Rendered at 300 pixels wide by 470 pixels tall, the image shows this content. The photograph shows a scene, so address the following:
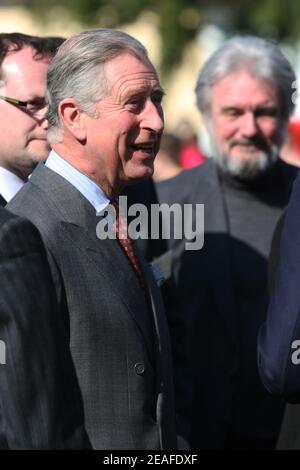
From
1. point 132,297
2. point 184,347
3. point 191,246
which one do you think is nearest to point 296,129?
point 191,246

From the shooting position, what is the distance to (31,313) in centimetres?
253

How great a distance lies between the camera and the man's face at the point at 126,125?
10.8 ft

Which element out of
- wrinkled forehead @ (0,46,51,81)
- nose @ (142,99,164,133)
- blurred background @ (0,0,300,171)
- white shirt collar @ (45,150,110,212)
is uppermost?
blurred background @ (0,0,300,171)

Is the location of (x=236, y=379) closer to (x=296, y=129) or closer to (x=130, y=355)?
(x=130, y=355)

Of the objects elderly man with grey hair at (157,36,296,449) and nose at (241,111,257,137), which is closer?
elderly man with grey hair at (157,36,296,449)

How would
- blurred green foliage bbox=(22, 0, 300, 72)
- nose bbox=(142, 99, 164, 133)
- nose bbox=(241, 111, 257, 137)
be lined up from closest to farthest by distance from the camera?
nose bbox=(142, 99, 164, 133)
nose bbox=(241, 111, 257, 137)
blurred green foliage bbox=(22, 0, 300, 72)

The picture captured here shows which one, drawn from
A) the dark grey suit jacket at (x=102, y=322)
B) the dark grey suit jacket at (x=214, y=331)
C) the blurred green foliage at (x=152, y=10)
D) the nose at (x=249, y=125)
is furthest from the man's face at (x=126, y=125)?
the blurred green foliage at (x=152, y=10)

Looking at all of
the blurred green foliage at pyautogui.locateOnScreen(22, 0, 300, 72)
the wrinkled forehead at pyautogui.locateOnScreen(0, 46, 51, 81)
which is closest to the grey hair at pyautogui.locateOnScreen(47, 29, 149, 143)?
the wrinkled forehead at pyautogui.locateOnScreen(0, 46, 51, 81)

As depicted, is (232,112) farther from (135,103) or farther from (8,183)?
(135,103)

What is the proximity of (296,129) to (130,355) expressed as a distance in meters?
8.20

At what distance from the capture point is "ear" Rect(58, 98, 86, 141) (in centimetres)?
327

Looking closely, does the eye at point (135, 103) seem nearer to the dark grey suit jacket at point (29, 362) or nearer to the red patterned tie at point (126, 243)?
the red patterned tie at point (126, 243)

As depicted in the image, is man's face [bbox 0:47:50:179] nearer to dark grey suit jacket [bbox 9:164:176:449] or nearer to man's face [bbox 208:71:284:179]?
dark grey suit jacket [bbox 9:164:176:449]

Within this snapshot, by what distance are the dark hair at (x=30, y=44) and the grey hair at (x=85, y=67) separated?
729mm
